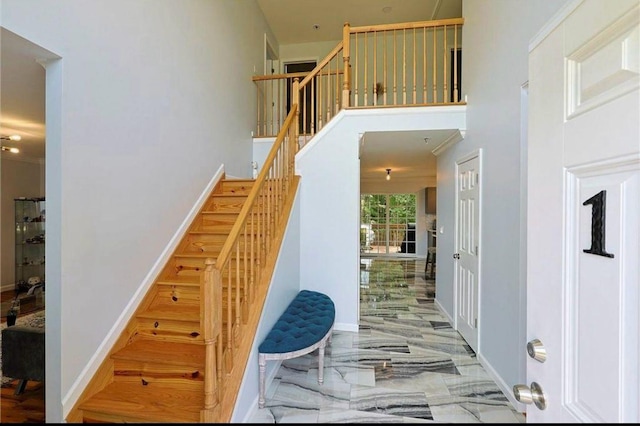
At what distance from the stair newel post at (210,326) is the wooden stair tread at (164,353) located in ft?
1.36

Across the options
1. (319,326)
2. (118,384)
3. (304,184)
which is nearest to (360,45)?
Answer: (304,184)

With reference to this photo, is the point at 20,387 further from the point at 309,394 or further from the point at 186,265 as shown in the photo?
the point at 309,394

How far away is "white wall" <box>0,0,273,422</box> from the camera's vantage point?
1770 millimetres

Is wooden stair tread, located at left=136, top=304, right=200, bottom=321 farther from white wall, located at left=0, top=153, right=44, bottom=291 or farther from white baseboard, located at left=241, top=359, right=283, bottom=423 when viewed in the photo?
white wall, located at left=0, top=153, right=44, bottom=291

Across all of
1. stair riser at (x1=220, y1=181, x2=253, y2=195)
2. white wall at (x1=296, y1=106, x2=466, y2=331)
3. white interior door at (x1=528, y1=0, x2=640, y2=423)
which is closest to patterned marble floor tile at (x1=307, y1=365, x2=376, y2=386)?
white wall at (x1=296, y1=106, x2=466, y2=331)

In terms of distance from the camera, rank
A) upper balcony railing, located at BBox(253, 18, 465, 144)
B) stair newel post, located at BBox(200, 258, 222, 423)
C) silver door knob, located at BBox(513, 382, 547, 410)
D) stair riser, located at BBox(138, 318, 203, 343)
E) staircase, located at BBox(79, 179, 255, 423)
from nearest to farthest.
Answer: silver door knob, located at BBox(513, 382, 547, 410) < stair newel post, located at BBox(200, 258, 222, 423) < staircase, located at BBox(79, 179, 255, 423) < stair riser, located at BBox(138, 318, 203, 343) < upper balcony railing, located at BBox(253, 18, 465, 144)

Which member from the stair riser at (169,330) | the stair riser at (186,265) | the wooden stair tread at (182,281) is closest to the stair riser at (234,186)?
→ the stair riser at (186,265)

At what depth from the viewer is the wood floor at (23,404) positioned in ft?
6.77

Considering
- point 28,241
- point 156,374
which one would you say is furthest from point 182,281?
point 28,241

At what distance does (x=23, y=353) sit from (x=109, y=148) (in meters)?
1.73

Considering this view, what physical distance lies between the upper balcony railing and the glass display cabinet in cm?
448

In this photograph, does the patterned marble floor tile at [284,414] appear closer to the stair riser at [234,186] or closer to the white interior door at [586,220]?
the white interior door at [586,220]

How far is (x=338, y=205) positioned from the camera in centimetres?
369

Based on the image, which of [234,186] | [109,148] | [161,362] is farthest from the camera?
[234,186]
